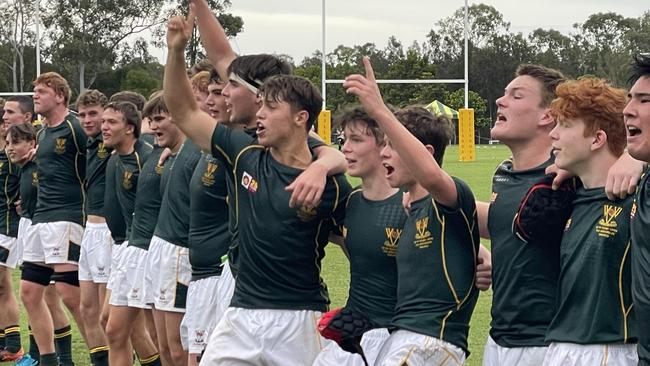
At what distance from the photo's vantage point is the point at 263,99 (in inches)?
243

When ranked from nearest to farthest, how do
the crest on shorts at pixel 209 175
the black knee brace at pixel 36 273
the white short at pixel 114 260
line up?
the crest on shorts at pixel 209 175
the white short at pixel 114 260
the black knee brace at pixel 36 273

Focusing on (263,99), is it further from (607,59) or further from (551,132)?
(607,59)

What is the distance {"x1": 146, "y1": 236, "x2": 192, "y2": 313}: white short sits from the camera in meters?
8.03

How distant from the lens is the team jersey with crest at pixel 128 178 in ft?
30.1

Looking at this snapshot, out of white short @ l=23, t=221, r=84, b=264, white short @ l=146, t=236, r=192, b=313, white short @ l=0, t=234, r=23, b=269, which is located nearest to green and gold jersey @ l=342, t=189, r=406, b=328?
white short @ l=146, t=236, r=192, b=313

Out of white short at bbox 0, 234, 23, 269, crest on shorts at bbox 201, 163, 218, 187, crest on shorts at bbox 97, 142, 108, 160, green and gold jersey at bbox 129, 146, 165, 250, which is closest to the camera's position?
crest on shorts at bbox 201, 163, 218, 187

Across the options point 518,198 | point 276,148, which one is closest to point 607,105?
point 518,198

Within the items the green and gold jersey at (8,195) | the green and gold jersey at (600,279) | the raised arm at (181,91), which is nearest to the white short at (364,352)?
the green and gold jersey at (600,279)

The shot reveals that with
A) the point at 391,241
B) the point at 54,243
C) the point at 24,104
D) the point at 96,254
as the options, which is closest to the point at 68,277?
the point at 54,243

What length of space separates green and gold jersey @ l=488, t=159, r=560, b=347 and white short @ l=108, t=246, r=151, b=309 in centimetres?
383

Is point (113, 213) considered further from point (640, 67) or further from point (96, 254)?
point (640, 67)

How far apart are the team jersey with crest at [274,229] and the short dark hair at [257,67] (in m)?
0.56

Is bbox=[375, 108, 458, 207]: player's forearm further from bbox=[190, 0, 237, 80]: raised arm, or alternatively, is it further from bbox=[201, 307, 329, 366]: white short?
bbox=[190, 0, 237, 80]: raised arm

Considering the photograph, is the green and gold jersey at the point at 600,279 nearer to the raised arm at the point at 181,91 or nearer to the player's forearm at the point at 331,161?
the player's forearm at the point at 331,161
